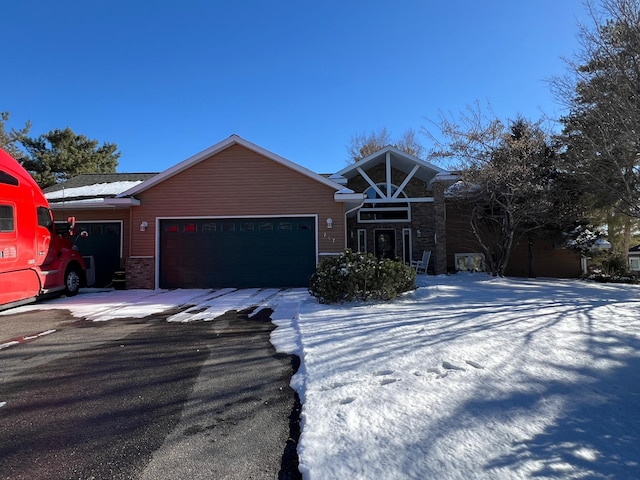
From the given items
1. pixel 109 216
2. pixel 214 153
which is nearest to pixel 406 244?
pixel 214 153

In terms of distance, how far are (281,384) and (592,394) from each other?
2.68 m

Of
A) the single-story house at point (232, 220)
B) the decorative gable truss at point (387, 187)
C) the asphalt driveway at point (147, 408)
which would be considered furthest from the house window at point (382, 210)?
the asphalt driveway at point (147, 408)

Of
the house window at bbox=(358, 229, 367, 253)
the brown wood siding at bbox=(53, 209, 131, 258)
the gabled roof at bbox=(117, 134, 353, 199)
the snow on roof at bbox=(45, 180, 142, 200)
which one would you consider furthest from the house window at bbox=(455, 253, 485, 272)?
the snow on roof at bbox=(45, 180, 142, 200)

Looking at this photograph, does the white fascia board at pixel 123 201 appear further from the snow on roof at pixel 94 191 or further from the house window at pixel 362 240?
the house window at pixel 362 240

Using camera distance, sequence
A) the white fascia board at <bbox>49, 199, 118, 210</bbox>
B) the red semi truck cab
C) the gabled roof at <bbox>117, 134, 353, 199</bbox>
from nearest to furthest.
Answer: the red semi truck cab → the gabled roof at <bbox>117, 134, 353, 199</bbox> → the white fascia board at <bbox>49, 199, 118, 210</bbox>

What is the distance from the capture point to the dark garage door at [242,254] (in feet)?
39.9

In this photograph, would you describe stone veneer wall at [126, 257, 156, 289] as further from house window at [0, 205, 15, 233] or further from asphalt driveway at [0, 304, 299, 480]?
asphalt driveway at [0, 304, 299, 480]

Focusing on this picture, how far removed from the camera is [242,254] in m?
12.2

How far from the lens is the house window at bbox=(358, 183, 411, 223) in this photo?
16688 millimetres

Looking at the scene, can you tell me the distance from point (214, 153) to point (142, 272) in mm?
4238

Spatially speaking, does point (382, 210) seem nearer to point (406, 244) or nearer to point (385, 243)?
point (385, 243)

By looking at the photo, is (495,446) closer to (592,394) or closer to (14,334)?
(592,394)

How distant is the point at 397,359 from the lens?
4199 mm

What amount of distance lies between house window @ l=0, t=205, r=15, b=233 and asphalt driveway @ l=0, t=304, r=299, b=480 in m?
3.45
